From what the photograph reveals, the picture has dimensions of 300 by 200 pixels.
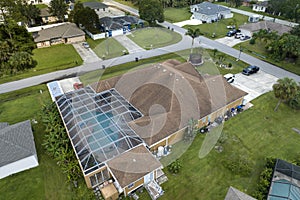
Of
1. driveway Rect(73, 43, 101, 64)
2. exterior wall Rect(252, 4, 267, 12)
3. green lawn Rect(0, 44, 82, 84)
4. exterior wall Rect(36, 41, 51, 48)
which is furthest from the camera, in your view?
exterior wall Rect(252, 4, 267, 12)

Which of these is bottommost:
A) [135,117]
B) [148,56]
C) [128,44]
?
[148,56]

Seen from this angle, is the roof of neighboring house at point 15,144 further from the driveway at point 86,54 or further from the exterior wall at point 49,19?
the exterior wall at point 49,19

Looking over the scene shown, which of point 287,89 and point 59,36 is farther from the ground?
point 59,36

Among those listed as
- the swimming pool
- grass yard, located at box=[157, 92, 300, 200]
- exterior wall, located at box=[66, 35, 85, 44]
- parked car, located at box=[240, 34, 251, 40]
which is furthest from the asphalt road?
the swimming pool

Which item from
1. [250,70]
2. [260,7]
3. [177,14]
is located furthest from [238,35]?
[260,7]

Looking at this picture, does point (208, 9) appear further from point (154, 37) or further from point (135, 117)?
point (135, 117)

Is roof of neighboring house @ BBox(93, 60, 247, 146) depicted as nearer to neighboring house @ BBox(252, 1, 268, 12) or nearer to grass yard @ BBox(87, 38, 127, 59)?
grass yard @ BBox(87, 38, 127, 59)

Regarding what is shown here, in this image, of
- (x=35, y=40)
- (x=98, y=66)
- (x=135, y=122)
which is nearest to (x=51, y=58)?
(x=35, y=40)
